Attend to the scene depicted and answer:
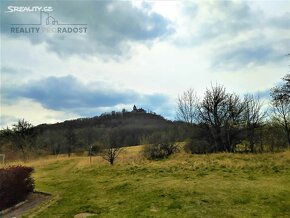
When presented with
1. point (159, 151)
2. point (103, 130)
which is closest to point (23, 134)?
point (159, 151)

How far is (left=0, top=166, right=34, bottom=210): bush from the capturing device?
16016 millimetres

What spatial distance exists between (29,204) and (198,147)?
25273 mm

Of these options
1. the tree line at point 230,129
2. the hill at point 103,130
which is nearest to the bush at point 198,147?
the tree line at point 230,129

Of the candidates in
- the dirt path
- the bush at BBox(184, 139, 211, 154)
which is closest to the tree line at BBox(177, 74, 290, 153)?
the bush at BBox(184, 139, 211, 154)

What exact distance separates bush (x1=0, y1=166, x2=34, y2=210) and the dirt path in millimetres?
401

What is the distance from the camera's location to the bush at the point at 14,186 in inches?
631

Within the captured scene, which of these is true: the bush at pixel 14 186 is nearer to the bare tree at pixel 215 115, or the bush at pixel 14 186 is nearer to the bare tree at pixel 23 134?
the bare tree at pixel 215 115

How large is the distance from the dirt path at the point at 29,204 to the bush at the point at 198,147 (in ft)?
74.2

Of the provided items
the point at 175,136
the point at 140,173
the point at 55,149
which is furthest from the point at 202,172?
the point at 55,149

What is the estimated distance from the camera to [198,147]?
39.2 metres

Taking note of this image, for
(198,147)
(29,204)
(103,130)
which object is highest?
(103,130)

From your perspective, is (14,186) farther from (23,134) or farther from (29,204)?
(23,134)

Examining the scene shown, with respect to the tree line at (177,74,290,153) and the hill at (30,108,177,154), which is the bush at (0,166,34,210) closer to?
the tree line at (177,74,290,153)

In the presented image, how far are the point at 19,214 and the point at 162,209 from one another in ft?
21.2
